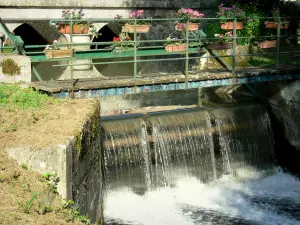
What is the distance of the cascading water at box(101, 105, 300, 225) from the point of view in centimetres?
A: 1102

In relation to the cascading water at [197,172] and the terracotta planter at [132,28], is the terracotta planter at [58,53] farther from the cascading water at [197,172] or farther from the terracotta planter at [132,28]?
the terracotta planter at [132,28]

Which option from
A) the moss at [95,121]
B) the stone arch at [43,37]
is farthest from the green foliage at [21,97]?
the stone arch at [43,37]

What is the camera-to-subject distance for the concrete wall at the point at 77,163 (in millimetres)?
6406

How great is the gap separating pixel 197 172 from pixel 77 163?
224 inches

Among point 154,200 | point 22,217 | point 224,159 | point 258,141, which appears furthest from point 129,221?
point 22,217

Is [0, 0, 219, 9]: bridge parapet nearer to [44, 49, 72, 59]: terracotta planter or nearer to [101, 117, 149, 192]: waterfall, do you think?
[44, 49, 72, 59]: terracotta planter

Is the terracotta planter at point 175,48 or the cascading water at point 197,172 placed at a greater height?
the terracotta planter at point 175,48

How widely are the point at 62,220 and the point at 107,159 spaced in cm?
555

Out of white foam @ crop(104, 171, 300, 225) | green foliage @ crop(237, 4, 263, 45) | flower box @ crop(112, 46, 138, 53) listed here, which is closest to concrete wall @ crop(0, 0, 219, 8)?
green foliage @ crop(237, 4, 263, 45)

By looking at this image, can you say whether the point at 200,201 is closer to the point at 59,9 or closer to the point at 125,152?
the point at 125,152

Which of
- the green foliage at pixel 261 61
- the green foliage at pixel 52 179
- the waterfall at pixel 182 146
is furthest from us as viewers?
the green foliage at pixel 261 61

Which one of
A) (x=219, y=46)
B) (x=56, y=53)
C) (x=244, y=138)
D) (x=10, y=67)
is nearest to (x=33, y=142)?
(x=10, y=67)

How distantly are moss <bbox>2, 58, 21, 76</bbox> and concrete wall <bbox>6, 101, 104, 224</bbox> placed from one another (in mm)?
2091

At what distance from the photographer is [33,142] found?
665cm
